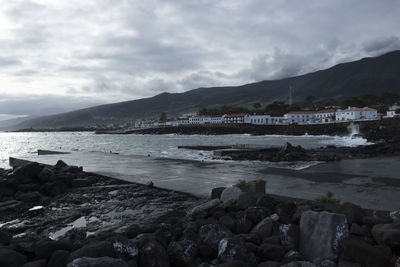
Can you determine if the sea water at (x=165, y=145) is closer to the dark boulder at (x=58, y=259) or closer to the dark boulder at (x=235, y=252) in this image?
the dark boulder at (x=235, y=252)

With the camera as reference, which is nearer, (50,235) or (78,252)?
(78,252)

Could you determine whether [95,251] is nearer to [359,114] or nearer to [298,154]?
[298,154]

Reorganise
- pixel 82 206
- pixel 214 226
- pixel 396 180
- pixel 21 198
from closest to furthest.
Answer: pixel 214 226
pixel 82 206
pixel 21 198
pixel 396 180

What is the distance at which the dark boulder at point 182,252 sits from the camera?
4.58 m

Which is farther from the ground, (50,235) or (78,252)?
(78,252)

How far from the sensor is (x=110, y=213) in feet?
28.0

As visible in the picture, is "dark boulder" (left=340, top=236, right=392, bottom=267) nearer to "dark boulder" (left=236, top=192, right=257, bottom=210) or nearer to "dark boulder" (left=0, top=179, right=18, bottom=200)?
"dark boulder" (left=236, top=192, right=257, bottom=210)

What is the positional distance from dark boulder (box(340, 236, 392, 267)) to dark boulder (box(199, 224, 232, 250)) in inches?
73.9

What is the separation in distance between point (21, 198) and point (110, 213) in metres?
4.49

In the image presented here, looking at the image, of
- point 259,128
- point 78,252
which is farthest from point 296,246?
point 259,128

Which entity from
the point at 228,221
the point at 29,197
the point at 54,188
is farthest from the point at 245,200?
the point at 54,188

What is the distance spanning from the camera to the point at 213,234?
5004mm

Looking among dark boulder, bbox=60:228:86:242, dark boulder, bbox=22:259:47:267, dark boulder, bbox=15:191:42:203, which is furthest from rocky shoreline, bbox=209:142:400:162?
dark boulder, bbox=22:259:47:267

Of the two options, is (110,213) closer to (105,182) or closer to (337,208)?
(105,182)
